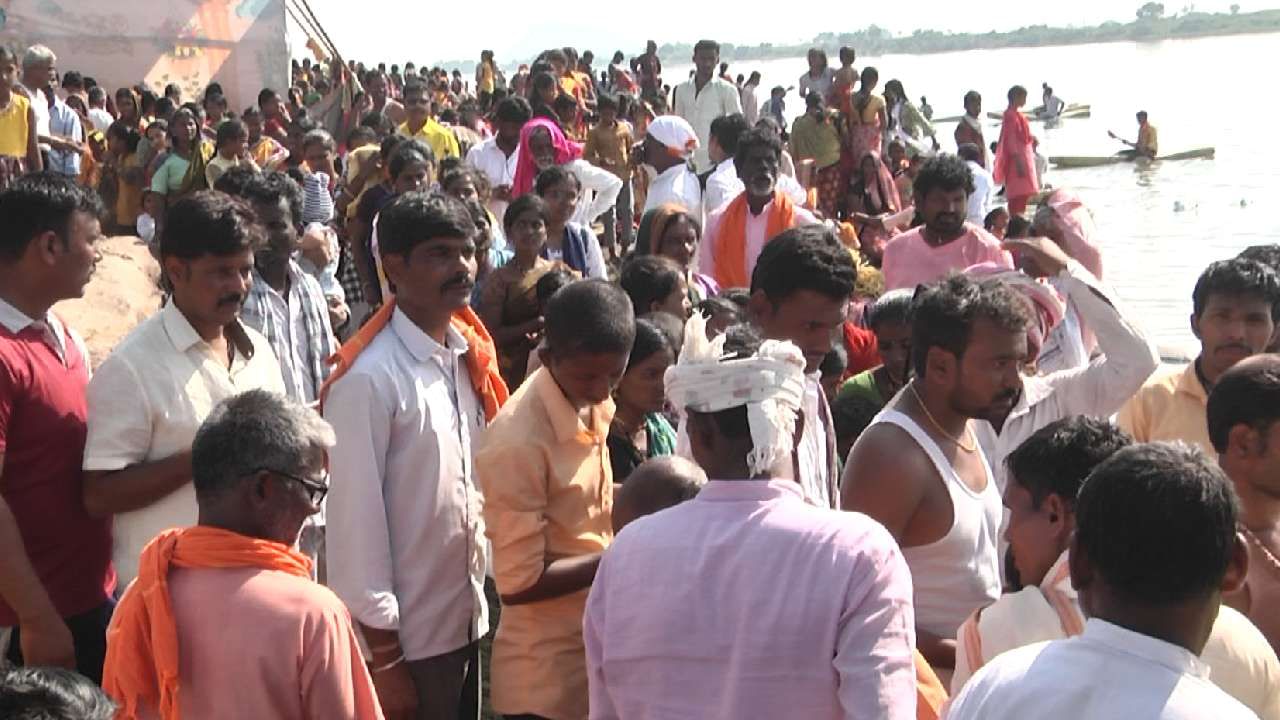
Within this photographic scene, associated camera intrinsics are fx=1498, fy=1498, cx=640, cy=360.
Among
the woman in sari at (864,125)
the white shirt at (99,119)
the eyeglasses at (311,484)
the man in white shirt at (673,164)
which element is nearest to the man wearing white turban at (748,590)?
the eyeglasses at (311,484)

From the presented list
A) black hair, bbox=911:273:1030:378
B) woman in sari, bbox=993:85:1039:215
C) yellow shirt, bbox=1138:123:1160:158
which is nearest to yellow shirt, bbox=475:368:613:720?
black hair, bbox=911:273:1030:378

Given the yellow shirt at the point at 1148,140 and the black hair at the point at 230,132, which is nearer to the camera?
the black hair at the point at 230,132

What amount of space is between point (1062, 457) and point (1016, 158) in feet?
42.8

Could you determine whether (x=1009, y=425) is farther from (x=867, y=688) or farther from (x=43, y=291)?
(x=43, y=291)

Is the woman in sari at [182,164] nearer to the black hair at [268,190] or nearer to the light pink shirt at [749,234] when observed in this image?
the light pink shirt at [749,234]

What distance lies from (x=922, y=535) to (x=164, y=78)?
2143 cm

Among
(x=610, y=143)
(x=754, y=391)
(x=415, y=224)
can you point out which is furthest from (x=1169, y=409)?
(x=610, y=143)

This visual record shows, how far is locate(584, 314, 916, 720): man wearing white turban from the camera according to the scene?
2.50 m

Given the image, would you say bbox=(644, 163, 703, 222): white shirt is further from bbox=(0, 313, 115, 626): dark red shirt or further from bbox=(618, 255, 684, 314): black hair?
bbox=(0, 313, 115, 626): dark red shirt

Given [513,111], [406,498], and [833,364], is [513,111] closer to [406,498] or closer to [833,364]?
[833,364]

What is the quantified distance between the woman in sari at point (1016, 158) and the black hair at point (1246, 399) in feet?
40.0

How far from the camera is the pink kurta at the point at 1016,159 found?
1537 cm

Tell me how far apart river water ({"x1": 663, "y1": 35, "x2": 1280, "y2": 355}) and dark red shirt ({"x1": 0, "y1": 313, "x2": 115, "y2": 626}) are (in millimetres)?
3172

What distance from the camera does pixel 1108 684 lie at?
206cm
